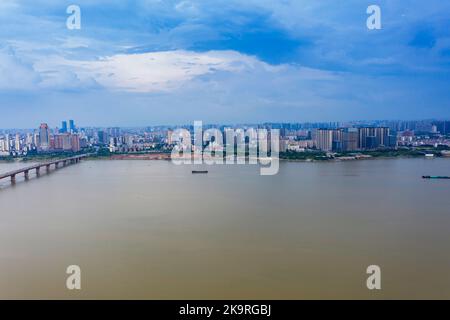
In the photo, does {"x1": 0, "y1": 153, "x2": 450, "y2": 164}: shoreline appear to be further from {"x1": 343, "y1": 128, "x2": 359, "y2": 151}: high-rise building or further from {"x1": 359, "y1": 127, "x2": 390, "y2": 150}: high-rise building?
{"x1": 359, "y1": 127, "x2": 390, "y2": 150}: high-rise building

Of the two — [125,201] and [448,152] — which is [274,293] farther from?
[448,152]

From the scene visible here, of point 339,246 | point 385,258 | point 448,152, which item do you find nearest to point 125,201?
point 339,246

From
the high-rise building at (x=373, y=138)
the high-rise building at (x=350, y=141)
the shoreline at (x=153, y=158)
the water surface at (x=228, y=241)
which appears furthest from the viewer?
the high-rise building at (x=373, y=138)

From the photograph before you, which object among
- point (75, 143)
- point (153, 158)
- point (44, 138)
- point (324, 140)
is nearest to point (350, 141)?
point (324, 140)

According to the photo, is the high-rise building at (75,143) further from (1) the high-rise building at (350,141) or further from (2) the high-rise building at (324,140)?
(1) the high-rise building at (350,141)

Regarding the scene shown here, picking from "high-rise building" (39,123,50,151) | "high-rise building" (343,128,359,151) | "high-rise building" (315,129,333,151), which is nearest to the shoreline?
"high-rise building" (343,128,359,151)

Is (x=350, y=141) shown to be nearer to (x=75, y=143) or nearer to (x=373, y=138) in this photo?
(x=373, y=138)

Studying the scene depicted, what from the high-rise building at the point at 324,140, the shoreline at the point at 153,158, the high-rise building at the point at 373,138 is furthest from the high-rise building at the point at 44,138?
the high-rise building at the point at 373,138

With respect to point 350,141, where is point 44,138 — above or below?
above
